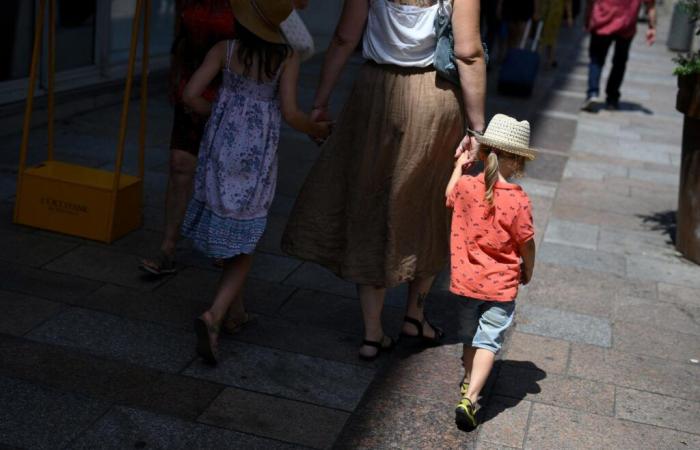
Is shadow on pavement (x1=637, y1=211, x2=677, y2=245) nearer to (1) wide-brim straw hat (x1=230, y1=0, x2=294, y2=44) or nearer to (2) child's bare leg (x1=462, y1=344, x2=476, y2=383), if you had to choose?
(2) child's bare leg (x1=462, y1=344, x2=476, y2=383)

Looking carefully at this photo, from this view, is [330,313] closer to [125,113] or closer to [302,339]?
[302,339]

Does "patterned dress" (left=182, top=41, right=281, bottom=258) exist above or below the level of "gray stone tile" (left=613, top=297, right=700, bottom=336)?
above

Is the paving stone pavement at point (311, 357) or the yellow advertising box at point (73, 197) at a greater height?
the yellow advertising box at point (73, 197)

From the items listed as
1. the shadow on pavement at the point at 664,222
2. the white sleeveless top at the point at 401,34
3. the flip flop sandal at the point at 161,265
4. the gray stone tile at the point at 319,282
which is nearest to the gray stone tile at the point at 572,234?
the shadow on pavement at the point at 664,222

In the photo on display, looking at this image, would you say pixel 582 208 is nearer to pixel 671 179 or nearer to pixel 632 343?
pixel 671 179

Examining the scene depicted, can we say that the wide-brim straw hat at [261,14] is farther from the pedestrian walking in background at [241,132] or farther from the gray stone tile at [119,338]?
the gray stone tile at [119,338]

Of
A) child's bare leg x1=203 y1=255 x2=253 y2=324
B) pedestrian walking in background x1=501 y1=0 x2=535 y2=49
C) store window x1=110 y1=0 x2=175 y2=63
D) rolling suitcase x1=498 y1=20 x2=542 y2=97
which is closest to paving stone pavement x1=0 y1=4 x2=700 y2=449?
child's bare leg x1=203 y1=255 x2=253 y2=324

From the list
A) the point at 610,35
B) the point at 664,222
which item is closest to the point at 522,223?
the point at 664,222

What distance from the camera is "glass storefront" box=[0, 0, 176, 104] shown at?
8773 millimetres

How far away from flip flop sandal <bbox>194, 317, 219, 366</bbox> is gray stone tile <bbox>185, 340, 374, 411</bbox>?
64mm

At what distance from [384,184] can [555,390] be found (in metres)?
1.16

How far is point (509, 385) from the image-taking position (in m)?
4.84

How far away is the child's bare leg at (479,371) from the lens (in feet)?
14.3

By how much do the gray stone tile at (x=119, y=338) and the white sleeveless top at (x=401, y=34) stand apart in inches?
59.8
